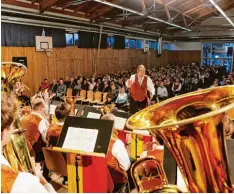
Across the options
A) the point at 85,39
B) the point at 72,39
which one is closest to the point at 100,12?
the point at 85,39

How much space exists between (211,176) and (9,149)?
125 cm

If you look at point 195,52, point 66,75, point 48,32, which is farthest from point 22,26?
point 195,52

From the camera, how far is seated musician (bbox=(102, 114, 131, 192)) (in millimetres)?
3128

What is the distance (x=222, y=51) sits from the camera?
82.0 ft

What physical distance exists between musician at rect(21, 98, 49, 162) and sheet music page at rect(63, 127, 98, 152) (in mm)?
1094

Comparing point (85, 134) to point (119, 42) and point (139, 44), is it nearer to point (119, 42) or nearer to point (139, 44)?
point (119, 42)

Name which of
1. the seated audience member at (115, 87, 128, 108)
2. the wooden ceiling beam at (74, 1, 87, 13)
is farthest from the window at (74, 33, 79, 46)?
the seated audience member at (115, 87, 128, 108)

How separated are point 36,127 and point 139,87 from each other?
11.1ft

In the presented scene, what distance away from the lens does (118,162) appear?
10.4 ft

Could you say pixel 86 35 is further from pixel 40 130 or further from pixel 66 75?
pixel 40 130

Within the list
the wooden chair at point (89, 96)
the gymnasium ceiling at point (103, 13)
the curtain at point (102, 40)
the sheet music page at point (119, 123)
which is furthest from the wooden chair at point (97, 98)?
the sheet music page at point (119, 123)

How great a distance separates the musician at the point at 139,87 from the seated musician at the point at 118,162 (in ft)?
11.7

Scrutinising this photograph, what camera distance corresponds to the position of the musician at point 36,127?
3.93 m

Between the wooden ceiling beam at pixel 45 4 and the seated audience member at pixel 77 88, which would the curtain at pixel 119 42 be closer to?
the seated audience member at pixel 77 88
